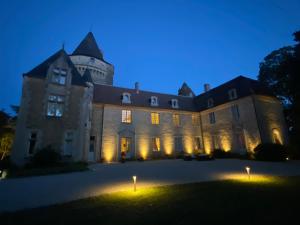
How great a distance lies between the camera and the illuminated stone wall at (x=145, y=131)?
784 inches

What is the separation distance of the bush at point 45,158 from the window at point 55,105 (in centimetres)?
346

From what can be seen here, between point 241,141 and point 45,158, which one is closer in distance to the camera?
point 45,158

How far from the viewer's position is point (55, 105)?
50.1ft

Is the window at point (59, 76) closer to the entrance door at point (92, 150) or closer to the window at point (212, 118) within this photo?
the entrance door at point (92, 150)

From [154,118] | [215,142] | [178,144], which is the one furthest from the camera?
[178,144]

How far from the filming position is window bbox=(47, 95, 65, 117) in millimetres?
14945

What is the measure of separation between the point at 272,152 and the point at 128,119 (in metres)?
16.1

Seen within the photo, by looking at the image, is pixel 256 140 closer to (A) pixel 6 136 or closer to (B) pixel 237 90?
(B) pixel 237 90

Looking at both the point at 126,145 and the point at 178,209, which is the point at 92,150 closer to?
the point at 126,145

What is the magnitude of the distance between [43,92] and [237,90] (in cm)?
2194

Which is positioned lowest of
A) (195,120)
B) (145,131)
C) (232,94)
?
(145,131)

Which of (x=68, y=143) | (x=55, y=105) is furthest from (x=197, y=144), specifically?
(x=55, y=105)

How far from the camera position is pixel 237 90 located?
2069cm

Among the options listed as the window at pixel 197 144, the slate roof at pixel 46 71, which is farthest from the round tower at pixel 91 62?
the window at pixel 197 144
